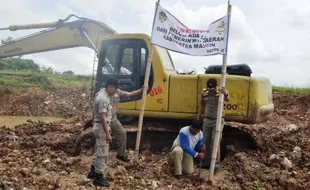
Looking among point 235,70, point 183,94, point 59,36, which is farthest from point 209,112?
point 59,36

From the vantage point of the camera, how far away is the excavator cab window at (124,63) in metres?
8.73

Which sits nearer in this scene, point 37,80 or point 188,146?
point 188,146

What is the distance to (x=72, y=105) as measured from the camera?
21.4m

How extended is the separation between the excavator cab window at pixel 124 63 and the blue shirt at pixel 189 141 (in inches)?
60.3

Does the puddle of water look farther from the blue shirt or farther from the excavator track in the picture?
the blue shirt

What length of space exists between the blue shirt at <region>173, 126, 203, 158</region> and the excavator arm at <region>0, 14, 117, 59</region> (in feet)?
13.0

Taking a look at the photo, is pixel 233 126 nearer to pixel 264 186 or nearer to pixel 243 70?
pixel 243 70

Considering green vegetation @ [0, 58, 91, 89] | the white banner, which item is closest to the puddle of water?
green vegetation @ [0, 58, 91, 89]

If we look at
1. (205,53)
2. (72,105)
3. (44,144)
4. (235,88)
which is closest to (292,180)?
(235,88)

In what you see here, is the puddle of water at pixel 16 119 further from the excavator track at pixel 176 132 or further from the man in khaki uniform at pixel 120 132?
the man in khaki uniform at pixel 120 132

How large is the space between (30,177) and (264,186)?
3729 mm

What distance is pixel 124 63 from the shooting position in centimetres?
884

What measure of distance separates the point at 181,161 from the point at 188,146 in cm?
32

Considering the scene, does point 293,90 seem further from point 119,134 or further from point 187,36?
point 119,134
